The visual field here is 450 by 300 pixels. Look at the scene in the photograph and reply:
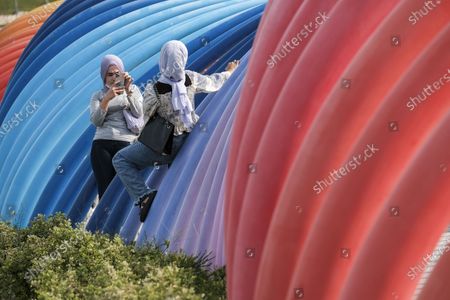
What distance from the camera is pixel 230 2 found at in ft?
44.3

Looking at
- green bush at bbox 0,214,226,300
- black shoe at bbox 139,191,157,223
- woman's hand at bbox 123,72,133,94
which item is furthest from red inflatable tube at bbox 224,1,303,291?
woman's hand at bbox 123,72,133,94

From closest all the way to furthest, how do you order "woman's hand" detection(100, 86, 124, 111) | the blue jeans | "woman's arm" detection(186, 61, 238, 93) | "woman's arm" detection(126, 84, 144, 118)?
the blue jeans, "woman's arm" detection(186, 61, 238, 93), "woman's hand" detection(100, 86, 124, 111), "woman's arm" detection(126, 84, 144, 118)

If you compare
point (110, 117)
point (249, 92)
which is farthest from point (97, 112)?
point (249, 92)

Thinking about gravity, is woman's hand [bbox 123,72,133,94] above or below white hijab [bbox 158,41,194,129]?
above

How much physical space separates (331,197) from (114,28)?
27.6 ft

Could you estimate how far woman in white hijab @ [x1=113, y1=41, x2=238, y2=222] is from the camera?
9.36 metres

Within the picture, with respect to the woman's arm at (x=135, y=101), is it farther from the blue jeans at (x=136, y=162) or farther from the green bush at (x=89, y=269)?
the green bush at (x=89, y=269)

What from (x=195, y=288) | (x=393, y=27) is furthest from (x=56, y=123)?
(x=393, y=27)

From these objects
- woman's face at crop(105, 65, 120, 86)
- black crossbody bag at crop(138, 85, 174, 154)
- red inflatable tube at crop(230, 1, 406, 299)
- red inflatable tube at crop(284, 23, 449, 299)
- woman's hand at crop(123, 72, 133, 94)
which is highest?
woman's face at crop(105, 65, 120, 86)

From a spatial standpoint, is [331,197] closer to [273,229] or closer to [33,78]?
[273,229]

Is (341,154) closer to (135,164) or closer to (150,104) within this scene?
(150,104)

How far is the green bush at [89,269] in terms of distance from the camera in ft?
20.8

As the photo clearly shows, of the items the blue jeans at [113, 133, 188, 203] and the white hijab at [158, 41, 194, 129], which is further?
the blue jeans at [113, 133, 188, 203]

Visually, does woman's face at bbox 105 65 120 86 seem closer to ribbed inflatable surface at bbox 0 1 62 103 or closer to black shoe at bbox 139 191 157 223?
black shoe at bbox 139 191 157 223
